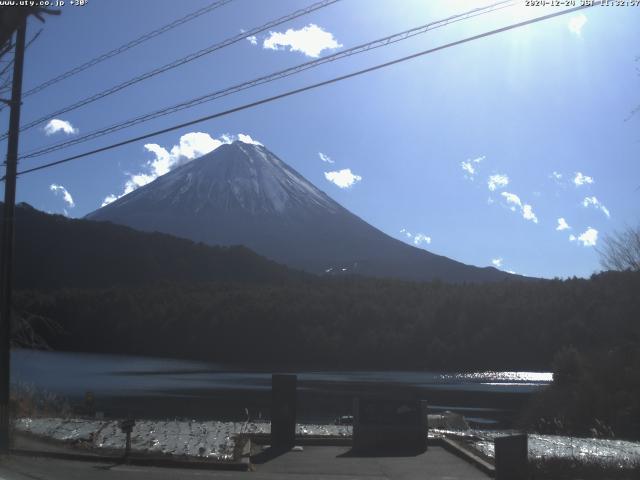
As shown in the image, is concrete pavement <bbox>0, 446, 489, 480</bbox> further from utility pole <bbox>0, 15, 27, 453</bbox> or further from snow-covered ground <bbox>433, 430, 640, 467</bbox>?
→ utility pole <bbox>0, 15, 27, 453</bbox>

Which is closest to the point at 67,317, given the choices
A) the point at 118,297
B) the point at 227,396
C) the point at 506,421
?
the point at 118,297

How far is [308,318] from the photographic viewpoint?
95625mm

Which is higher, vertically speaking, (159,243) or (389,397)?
(159,243)

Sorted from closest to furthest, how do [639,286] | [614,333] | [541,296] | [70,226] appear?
[639,286] < [614,333] < [541,296] < [70,226]

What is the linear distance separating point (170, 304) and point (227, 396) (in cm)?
5719

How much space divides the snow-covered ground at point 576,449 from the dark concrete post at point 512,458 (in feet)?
3.94

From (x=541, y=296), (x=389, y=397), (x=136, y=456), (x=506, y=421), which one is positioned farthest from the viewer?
(x=541, y=296)

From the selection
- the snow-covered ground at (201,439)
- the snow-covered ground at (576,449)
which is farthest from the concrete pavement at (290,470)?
the snow-covered ground at (576,449)

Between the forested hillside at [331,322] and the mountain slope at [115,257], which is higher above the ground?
the mountain slope at [115,257]

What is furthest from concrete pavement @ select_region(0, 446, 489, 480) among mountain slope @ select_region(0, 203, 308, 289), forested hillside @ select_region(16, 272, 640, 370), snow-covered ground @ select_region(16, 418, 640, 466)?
mountain slope @ select_region(0, 203, 308, 289)

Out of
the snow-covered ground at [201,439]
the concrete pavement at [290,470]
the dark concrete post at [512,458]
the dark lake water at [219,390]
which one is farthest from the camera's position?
the dark lake water at [219,390]

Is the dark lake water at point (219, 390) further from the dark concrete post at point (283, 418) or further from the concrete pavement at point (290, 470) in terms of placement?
the concrete pavement at point (290, 470)

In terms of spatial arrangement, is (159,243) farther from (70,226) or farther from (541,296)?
(541,296)

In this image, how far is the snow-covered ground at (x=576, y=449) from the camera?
12.3 metres
